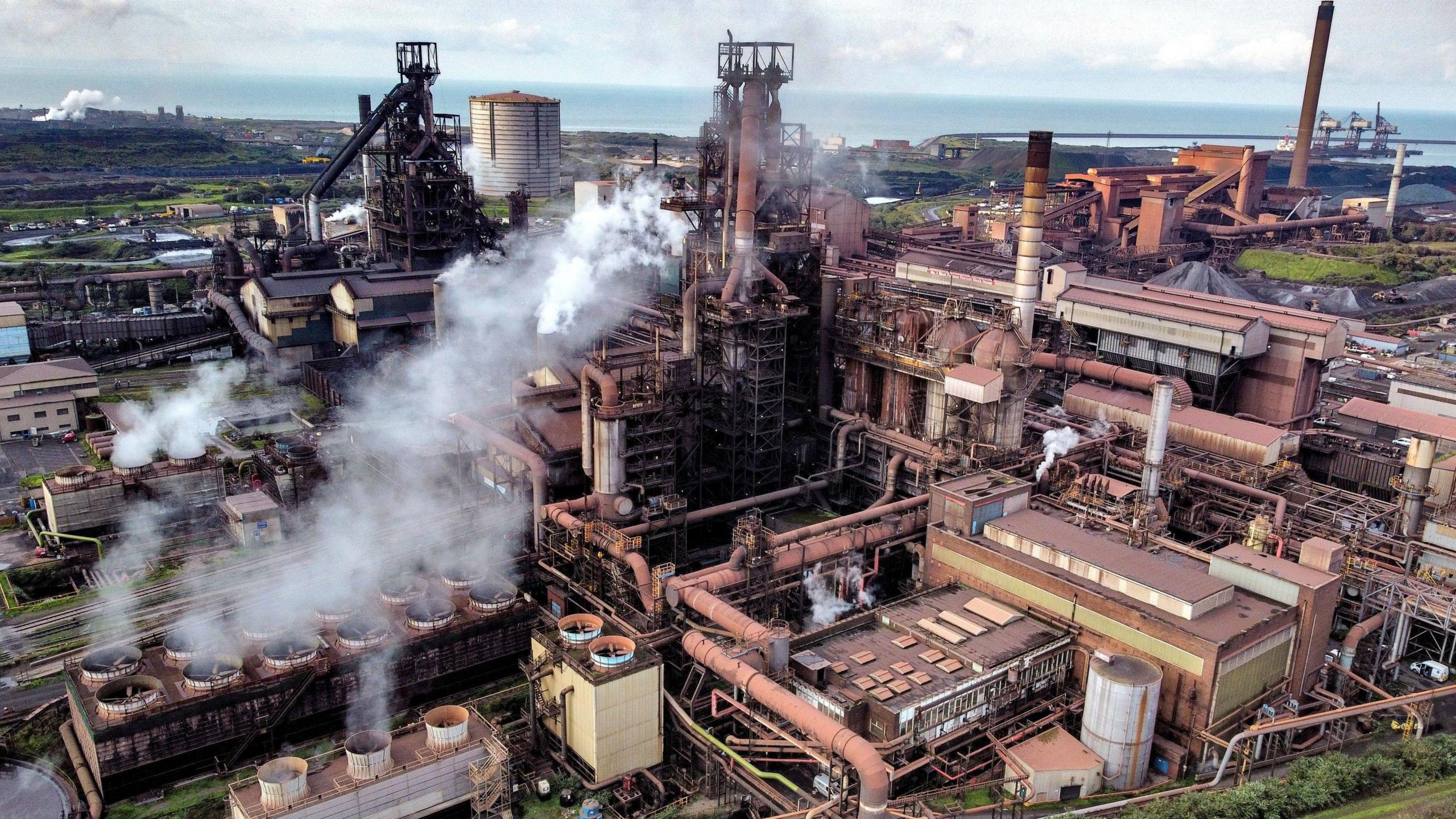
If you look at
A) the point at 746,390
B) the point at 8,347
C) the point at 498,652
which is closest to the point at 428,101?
the point at 8,347

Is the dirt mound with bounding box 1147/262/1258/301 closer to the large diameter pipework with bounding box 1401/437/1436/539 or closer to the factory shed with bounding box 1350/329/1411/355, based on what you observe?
the factory shed with bounding box 1350/329/1411/355

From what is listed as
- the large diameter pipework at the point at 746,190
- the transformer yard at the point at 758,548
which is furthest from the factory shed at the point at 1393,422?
the large diameter pipework at the point at 746,190

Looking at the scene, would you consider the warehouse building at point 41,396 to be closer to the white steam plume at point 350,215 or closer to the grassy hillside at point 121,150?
the white steam plume at point 350,215

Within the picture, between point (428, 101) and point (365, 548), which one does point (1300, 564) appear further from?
point (428, 101)

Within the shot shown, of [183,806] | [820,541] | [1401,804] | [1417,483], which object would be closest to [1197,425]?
[1417,483]

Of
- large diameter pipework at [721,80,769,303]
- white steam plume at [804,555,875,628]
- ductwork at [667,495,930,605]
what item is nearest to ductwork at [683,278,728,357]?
large diameter pipework at [721,80,769,303]

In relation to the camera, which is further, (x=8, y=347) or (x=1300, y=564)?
(x=8, y=347)
